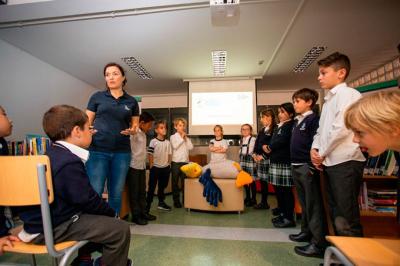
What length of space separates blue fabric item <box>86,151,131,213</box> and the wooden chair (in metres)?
0.69

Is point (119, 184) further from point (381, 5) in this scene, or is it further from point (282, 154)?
point (381, 5)

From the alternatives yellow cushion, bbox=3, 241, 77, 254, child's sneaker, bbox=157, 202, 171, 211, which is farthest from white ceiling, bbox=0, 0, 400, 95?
child's sneaker, bbox=157, 202, 171, 211

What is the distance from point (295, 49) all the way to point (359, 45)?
95cm

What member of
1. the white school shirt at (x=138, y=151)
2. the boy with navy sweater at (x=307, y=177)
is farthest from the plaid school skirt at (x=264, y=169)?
the white school shirt at (x=138, y=151)

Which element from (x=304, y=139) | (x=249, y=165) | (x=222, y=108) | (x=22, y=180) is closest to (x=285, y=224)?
(x=304, y=139)

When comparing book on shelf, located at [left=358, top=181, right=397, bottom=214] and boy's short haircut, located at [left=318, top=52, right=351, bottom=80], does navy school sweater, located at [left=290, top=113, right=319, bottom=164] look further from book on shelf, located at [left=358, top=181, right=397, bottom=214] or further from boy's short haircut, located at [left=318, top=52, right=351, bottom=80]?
book on shelf, located at [left=358, top=181, right=397, bottom=214]

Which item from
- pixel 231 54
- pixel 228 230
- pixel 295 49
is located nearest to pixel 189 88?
pixel 231 54

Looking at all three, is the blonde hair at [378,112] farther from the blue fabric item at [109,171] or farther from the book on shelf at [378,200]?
the book on shelf at [378,200]

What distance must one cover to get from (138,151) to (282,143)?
5.33ft

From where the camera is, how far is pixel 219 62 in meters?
3.99

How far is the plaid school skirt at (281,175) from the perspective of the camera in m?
2.19

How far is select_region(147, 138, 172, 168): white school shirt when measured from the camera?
2943 millimetres

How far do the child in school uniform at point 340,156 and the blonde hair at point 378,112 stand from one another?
70cm

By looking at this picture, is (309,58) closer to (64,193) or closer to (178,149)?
(178,149)
